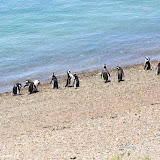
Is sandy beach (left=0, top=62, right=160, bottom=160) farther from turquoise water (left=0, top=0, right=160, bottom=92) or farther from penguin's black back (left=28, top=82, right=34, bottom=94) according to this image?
turquoise water (left=0, top=0, right=160, bottom=92)

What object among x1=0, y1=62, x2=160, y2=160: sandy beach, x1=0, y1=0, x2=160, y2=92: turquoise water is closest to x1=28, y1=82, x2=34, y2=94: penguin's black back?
x1=0, y1=62, x2=160, y2=160: sandy beach

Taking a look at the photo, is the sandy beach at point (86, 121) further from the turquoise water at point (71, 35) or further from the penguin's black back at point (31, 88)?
the turquoise water at point (71, 35)

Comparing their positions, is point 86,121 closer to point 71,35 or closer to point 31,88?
point 31,88

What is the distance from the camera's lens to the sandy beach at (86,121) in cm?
1136

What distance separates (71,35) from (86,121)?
Answer: 2415 cm

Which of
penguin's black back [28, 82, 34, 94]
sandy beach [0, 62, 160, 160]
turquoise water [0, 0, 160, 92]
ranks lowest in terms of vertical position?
sandy beach [0, 62, 160, 160]

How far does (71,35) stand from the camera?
37812 mm

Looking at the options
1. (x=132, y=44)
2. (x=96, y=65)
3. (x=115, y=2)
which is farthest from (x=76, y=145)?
(x=115, y=2)

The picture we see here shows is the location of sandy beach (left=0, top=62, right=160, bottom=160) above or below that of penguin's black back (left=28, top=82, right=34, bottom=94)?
below

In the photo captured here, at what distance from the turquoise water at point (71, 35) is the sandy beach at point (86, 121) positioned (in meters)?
5.25

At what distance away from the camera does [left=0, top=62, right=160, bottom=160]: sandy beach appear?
1136 cm

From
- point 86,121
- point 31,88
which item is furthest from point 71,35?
point 86,121

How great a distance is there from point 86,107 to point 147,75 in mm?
6085

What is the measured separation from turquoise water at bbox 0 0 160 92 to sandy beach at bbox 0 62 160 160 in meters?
5.25
